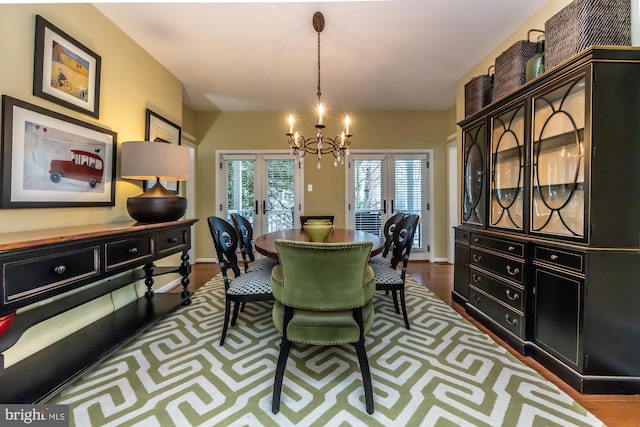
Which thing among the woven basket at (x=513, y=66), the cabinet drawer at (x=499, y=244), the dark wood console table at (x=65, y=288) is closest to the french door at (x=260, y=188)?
the dark wood console table at (x=65, y=288)

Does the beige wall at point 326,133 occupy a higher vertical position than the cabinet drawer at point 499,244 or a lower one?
higher

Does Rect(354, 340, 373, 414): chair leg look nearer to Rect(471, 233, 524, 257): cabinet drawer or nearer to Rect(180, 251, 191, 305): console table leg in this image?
Rect(471, 233, 524, 257): cabinet drawer

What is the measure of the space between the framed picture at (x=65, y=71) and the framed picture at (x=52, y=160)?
139mm

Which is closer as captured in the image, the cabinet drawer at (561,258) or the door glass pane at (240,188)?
the cabinet drawer at (561,258)

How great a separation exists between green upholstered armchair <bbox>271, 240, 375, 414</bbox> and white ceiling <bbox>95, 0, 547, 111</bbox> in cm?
197

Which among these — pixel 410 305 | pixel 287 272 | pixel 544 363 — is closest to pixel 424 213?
pixel 410 305

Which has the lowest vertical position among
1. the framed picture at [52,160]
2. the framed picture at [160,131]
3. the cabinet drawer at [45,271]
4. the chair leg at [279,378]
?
the chair leg at [279,378]

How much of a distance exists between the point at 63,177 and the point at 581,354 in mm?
3370

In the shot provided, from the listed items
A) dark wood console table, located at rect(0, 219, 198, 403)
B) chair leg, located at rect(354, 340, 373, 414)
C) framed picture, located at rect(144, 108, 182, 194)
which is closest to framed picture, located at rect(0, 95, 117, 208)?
dark wood console table, located at rect(0, 219, 198, 403)

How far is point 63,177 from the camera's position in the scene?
1839mm

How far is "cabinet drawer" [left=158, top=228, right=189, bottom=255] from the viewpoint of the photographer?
2.16 meters

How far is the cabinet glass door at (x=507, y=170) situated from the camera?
1.98 meters

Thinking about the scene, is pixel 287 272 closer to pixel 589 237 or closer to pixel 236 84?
pixel 589 237

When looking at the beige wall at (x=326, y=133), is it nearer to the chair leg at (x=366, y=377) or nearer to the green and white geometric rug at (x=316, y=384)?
the green and white geometric rug at (x=316, y=384)
